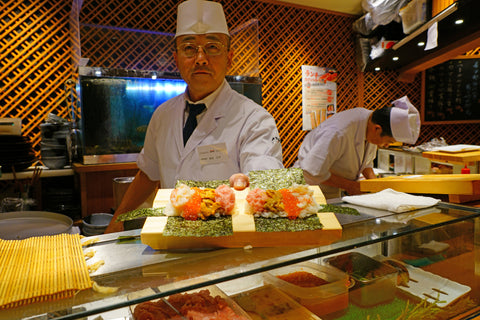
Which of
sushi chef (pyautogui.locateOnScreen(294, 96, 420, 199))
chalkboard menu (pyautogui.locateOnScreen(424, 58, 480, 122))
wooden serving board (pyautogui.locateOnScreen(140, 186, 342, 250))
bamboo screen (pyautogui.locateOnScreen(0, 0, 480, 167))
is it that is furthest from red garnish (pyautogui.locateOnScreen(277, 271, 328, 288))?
chalkboard menu (pyautogui.locateOnScreen(424, 58, 480, 122))

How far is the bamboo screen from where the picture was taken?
11.8 ft

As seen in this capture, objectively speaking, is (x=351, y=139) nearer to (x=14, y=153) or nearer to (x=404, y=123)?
(x=404, y=123)

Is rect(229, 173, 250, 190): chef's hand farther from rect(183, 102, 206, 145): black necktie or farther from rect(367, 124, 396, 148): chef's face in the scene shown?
rect(367, 124, 396, 148): chef's face

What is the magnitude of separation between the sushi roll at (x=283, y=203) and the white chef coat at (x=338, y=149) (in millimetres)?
1600

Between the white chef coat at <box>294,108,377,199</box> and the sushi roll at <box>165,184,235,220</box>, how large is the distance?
5.45 ft

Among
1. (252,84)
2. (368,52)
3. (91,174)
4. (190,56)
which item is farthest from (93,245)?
(368,52)

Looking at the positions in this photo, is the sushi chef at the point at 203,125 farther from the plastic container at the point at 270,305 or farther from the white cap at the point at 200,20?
the plastic container at the point at 270,305

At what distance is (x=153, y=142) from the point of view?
1.78m

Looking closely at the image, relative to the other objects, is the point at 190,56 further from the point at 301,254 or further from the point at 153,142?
the point at 301,254

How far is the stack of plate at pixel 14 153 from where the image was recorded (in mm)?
2688

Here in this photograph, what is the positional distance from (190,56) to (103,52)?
2.85 metres

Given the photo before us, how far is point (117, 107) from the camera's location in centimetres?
328

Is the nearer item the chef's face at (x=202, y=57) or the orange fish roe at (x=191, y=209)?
the orange fish roe at (x=191, y=209)

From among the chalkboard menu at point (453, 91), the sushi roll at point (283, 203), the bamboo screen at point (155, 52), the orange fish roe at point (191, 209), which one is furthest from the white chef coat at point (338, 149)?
the chalkboard menu at point (453, 91)
